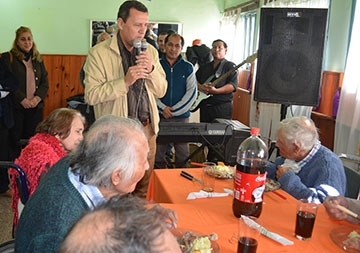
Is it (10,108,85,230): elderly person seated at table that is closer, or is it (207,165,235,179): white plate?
(10,108,85,230): elderly person seated at table

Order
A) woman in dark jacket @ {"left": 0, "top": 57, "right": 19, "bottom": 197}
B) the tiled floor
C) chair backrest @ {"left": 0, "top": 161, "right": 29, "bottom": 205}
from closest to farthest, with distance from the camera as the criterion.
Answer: chair backrest @ {"left": 0, "top": 161, "right": 29, "bottom": 205} < the tiled floor < woman in dark jacket @ {"left": 0, "top": 57, "right": 19, "bottom": 197}

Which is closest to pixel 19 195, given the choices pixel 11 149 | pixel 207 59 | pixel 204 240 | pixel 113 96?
pixel 113 96

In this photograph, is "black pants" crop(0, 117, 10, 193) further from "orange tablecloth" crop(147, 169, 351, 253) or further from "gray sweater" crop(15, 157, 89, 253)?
"gray sweater" crop(15, 157, 89, 253)

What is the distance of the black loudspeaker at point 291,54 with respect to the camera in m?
2.87

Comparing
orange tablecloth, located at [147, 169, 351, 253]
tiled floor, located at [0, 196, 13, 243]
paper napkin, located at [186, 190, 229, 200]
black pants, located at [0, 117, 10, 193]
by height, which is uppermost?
paper napkin, located at [186, 190, 229, 200]

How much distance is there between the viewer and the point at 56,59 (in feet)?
22.8

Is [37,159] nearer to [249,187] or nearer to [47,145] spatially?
[47,145]

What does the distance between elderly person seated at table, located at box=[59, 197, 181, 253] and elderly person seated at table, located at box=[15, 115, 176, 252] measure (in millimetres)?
402

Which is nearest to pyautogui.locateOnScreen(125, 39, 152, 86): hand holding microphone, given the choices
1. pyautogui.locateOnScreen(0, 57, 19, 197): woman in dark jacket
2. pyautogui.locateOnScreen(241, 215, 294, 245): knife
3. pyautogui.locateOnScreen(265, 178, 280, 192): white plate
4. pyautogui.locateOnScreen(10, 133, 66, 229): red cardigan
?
pyautogui.locateOnScreen(10, 133, 66, 229): red cardigan

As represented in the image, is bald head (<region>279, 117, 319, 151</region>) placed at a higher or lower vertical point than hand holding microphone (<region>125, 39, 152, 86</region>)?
lower

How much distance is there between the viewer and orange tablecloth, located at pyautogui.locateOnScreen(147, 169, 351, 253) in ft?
4.42

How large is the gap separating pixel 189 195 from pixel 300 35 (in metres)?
1.75

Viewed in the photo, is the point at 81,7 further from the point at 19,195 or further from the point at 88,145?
the point at 88,145

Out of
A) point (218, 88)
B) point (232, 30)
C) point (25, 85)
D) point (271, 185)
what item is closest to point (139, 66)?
point (271, 185)
